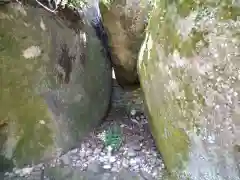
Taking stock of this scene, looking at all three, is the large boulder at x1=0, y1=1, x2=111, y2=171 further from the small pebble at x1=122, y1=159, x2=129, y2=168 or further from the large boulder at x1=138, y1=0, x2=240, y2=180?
the large boulder at x1=138, y1=0, x2=240, y2=180

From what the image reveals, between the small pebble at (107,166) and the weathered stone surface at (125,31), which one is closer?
the small pebble at (107,166)

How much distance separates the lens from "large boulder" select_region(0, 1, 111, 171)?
2.38 metres

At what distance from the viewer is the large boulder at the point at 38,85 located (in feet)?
7.80

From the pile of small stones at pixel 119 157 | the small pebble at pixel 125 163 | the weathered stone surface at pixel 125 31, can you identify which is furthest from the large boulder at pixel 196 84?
the weathered stone surface at pixel 125 31

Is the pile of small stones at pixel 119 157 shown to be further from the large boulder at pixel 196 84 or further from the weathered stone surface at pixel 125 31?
the weathered stone surface at pixel 125 31

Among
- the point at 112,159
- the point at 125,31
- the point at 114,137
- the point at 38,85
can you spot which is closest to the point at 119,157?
the point at 112,159

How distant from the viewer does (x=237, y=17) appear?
5.55 feet

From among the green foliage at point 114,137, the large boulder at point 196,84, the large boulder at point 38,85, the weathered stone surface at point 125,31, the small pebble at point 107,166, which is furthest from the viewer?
the weathered stone surface at point 125,31

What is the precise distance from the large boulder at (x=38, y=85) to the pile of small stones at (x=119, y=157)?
0.08m

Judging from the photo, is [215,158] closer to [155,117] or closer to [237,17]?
[155,117]

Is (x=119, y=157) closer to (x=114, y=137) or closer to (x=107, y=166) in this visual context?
(x=107, y=166)

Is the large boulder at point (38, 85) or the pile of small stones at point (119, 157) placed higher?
the large boulder at point (38, 85)

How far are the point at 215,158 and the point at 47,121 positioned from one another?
1254 mm

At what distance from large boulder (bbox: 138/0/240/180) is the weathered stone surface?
2.47 ft
